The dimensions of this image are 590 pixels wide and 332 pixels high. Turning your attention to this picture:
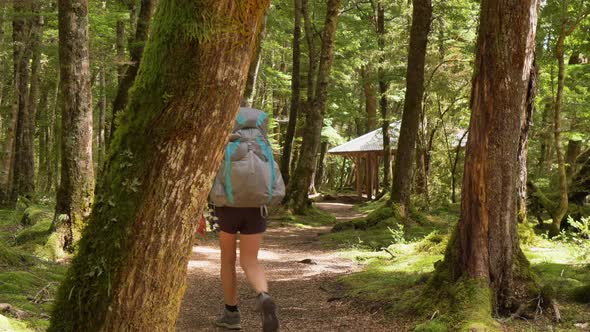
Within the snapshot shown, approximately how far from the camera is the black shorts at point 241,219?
447 centimetres

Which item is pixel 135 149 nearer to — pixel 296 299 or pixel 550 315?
pixel 550 315

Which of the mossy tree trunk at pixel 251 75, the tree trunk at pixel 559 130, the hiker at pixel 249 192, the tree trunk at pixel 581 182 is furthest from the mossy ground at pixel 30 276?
the tree trunk at pixel 581 182

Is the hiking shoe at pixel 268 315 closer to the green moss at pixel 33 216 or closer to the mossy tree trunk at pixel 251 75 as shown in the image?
the mossy tree trunk at pixel 251 75

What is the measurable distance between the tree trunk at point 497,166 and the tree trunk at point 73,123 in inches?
200

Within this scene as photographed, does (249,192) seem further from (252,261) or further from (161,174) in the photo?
(161,174)

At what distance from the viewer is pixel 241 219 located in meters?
4.48

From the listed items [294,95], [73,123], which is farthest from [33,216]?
[294,95]

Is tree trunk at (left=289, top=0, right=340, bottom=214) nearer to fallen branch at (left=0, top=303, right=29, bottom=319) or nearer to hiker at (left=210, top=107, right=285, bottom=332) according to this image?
hiker at (left=210, top=107, right=285, bottom=332)

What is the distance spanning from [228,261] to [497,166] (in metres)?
2.39

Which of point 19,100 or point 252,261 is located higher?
point 19,100

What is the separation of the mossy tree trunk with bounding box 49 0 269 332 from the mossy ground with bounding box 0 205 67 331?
1.22 metres

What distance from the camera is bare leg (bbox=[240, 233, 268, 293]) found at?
4.54 metres

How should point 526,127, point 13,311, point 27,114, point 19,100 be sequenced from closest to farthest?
1. point 13,311
2. point 526,127
3. point 19,100
4. point 27,114

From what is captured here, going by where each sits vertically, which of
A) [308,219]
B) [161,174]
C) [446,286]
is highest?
[161,174]
